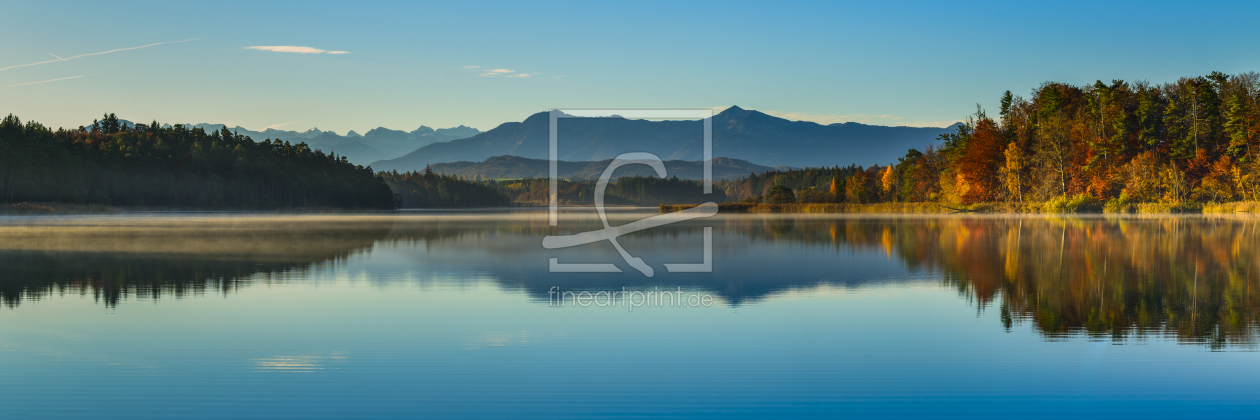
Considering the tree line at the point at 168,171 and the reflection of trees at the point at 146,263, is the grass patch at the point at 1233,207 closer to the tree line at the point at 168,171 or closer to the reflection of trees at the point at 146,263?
the reflection of trees at the point at 146,263

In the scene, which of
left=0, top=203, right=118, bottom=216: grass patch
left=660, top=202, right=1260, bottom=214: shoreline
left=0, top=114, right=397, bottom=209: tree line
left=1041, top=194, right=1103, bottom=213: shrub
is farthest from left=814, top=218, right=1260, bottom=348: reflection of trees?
left=0, top=114, right=397, bottom=209: tree line

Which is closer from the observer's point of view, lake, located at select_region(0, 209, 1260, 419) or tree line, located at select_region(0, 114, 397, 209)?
lake, located at select_region(0, 209, 1260, 419)

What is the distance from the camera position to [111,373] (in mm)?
7145

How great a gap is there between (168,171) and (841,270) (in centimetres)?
11518

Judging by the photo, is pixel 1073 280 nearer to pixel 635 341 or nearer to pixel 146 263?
pixel 635 341

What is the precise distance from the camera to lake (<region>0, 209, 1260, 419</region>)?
6203 mm

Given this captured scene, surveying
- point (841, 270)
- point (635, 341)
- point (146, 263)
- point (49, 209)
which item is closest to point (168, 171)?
point (49, 209)

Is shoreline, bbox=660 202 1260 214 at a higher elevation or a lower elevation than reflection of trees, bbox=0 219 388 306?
higher

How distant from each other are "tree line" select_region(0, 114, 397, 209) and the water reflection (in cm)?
6668

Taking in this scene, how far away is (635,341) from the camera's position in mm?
8641

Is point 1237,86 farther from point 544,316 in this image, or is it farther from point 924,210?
point 544,316

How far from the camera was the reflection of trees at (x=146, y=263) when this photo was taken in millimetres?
13773

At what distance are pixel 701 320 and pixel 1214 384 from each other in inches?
213

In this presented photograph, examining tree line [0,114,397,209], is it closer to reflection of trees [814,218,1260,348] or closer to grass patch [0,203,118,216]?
grass patch [0,203,118,216]
